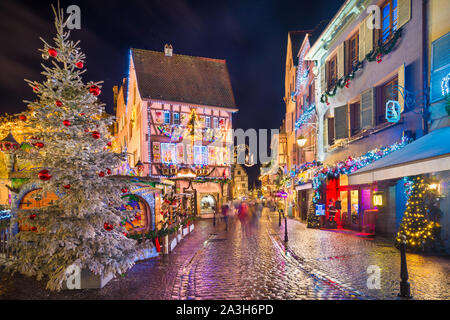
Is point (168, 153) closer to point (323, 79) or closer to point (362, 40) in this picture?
point (323, 79)

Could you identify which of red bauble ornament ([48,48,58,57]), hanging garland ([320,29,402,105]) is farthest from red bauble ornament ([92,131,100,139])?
hanging garland ([320,29,402,105])

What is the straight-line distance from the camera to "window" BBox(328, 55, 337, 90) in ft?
54.4

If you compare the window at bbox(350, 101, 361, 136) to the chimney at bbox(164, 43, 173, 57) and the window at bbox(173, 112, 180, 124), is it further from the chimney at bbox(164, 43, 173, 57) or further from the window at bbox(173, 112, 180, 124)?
the chimney at bbox(164, 43, 173, 57)

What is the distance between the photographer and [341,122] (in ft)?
49.0

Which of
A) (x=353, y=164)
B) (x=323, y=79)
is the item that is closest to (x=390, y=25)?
(x=353, y=164)

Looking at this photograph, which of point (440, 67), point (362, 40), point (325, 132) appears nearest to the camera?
point (440, 67)

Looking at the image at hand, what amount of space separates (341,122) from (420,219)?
6966mm

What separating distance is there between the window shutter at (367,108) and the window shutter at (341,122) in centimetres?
183

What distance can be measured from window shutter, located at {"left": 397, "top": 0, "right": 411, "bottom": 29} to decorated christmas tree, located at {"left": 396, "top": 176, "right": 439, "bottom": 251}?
5469 mm

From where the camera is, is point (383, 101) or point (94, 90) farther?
point (383, 101)

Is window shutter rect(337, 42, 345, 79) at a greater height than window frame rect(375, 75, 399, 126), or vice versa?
window shutter rect(337, 42, 345, 79)

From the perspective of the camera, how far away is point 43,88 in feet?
22.9
